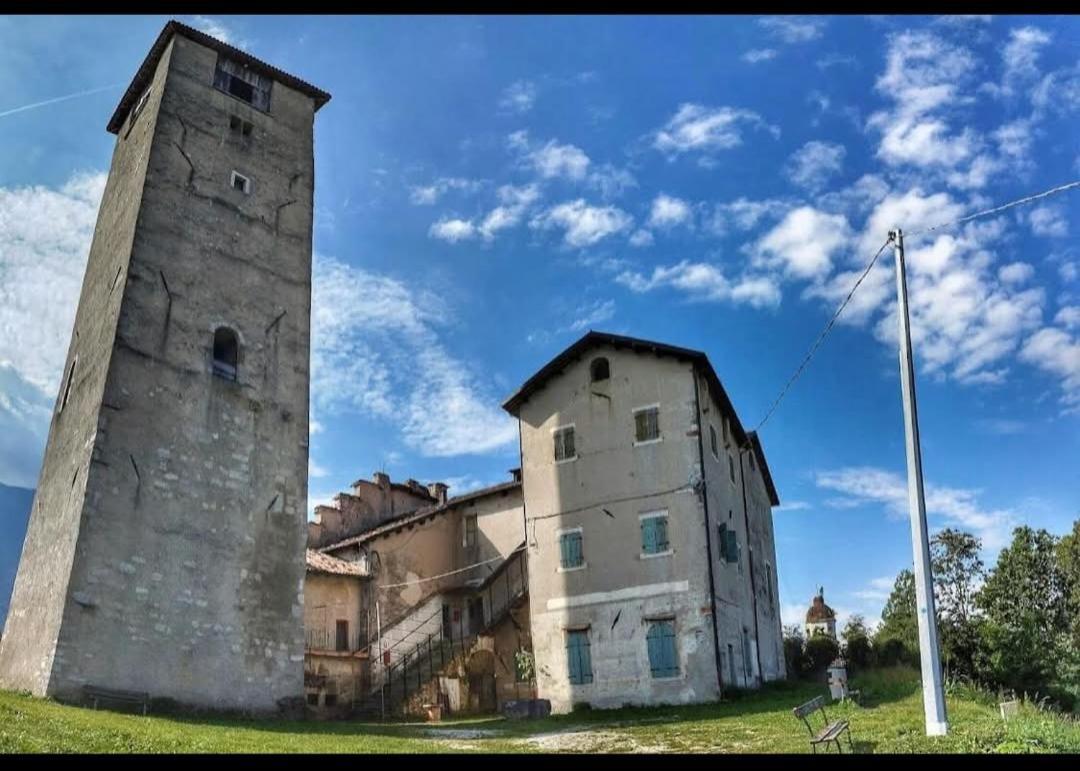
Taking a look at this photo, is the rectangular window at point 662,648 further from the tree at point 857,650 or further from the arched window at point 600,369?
the tree at point 857,650

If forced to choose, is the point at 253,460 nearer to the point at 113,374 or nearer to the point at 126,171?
the point at 113,374

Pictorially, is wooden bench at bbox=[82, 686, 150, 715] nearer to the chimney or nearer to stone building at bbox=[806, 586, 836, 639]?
the chimney

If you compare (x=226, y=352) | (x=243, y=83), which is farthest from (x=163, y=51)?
(x=226, y=352)

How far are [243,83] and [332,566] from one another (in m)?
17.4

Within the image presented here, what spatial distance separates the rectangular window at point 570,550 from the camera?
28.8 metres

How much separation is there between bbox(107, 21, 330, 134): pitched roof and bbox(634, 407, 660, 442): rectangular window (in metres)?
15.3

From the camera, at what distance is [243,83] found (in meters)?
29.4

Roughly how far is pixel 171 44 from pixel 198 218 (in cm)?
605

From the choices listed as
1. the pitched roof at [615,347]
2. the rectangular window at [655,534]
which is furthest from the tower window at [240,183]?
the rectangular window at [655,534]

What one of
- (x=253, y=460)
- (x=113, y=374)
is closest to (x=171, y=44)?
(x=113, y=374)

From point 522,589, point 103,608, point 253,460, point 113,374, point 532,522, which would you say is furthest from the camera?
point 522,589

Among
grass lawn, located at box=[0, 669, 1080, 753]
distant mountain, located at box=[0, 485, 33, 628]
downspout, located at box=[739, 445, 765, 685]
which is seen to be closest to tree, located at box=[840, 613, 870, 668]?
downspout, located at box=[739, 445, 765, 685]

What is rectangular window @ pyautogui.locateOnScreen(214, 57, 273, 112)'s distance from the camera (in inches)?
1136
